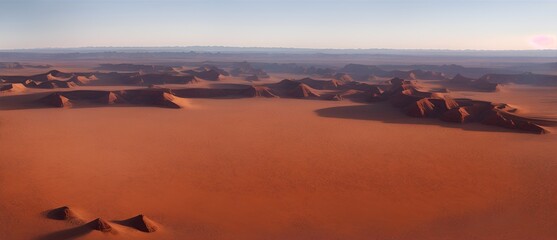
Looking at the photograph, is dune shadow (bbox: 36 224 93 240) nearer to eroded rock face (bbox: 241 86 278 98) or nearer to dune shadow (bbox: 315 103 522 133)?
dune shadow (bbox: 315 103 522 133)

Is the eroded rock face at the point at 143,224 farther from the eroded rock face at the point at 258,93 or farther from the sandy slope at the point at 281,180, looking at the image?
the eroded rock face at the point at 258,93

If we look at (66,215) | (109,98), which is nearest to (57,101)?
(109,98)

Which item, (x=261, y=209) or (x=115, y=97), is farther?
(x=115, y=97)

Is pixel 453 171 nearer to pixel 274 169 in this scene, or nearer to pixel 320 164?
pixel 320 164

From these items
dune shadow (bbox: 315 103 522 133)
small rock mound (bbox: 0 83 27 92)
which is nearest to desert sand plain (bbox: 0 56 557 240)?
dune shadow (bbox: 315 103 522 133)

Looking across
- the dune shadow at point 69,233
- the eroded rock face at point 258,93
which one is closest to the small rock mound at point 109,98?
the eroded rock face at point 258,93

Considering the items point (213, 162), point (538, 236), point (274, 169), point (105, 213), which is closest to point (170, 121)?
point (213, 162)
